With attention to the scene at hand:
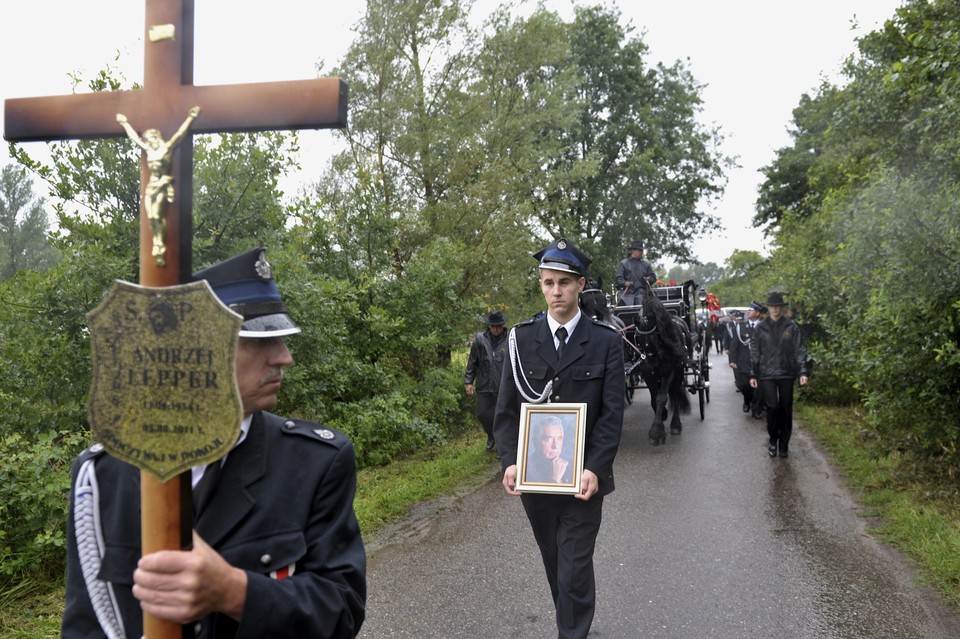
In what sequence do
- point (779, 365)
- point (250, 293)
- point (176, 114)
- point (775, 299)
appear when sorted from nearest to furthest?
point (176, 114), point (250, 293), point (779, 365), point (775, 299)

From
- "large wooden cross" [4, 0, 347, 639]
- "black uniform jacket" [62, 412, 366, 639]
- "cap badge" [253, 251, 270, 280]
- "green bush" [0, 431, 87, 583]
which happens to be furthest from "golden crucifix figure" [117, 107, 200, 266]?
"green bush" [0, 431, 87, 583]

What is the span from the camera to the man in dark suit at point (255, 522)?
1623 mm

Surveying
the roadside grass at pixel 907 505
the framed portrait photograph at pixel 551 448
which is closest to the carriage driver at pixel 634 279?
the roadside grass at pixel 907 505

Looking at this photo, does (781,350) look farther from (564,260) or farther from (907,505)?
(564,260)

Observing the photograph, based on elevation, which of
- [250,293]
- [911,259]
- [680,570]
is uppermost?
[911,259]

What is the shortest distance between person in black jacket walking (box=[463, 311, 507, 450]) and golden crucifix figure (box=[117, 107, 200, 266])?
831 cm

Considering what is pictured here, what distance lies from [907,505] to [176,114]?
745 cm

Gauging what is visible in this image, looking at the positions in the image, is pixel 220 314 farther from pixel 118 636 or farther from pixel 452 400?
pixel 452 400

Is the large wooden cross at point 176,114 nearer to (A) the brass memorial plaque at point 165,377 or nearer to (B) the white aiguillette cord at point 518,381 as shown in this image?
(A) the brass memorial plaque at point 165,377

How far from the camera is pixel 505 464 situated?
13.7ft

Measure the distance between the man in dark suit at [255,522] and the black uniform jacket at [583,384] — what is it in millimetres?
2341

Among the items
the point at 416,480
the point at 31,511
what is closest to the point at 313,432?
the point at 31,511

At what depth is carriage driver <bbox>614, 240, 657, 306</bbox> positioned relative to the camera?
1271 centimetres

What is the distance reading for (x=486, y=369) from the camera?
33.4 ft
